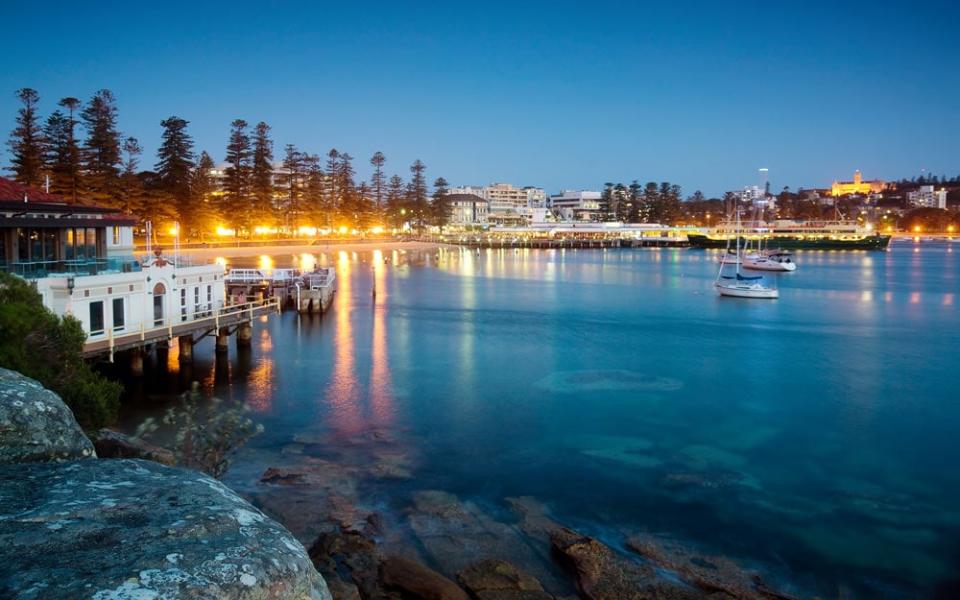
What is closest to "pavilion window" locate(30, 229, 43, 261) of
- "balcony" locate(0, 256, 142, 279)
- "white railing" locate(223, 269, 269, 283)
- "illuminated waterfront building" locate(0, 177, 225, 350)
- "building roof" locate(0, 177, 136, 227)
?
"illuminated waterfront building" locate(0, 177, 225, 350)

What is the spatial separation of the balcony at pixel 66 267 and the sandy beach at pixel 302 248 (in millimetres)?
47630

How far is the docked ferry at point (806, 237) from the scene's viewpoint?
489ft

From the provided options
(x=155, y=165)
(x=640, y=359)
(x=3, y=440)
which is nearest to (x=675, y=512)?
(x=3, y=440)

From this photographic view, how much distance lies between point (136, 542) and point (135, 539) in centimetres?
5

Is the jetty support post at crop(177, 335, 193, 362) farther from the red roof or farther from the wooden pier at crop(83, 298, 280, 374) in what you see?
the red roof

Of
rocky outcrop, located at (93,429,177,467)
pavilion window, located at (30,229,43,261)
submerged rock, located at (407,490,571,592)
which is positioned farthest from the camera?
pavilion window, located at (30,229,43,261)

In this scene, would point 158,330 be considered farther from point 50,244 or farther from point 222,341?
point 222,341

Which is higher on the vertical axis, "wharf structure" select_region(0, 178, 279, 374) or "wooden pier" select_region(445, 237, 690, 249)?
"wooden pier" select_region(445, 237, 690, 249)

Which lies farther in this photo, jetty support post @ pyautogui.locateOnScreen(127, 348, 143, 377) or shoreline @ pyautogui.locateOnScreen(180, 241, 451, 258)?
shoreline @ pyautogui.locateOnScreen(180, 241, 451, 258)

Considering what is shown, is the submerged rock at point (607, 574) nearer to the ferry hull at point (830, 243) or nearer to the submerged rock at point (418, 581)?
the submerged rock at point (418, 581)

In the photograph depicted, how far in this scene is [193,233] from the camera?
Result: 8625cm

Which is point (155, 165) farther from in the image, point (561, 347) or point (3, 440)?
point (3, 440)

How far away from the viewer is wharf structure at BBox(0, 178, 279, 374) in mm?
22766

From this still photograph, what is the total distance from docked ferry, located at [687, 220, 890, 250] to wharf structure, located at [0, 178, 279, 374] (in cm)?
11931
